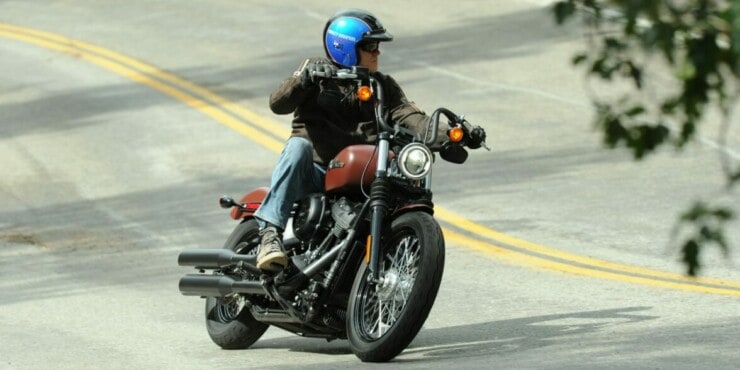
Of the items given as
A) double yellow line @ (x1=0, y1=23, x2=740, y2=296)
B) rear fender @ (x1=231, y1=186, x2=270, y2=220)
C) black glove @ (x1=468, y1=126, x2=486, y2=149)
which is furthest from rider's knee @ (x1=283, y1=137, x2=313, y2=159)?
double yellow line @ (x1=0, y1=23, x2=740, y2=296)

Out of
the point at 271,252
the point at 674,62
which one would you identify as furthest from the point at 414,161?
the point at 674,62

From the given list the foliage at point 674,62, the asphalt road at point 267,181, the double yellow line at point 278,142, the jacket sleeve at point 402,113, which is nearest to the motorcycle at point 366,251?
the jacket sleeve at point 402,113

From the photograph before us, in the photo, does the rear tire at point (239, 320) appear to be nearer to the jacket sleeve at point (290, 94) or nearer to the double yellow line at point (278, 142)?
the jacket sleeve at point (290, 94)

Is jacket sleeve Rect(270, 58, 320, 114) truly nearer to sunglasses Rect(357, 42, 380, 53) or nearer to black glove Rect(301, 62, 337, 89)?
black glove Rect(301, 62, 337, 89)

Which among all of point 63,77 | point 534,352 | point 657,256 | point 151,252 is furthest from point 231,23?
point 534,352

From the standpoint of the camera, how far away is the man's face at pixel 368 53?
346 inches

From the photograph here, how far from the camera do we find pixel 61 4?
3056cm

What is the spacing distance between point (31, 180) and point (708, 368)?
1042 centimetres

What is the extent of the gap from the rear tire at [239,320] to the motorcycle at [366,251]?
0.57ft

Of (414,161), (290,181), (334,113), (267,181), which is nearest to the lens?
(414,161)

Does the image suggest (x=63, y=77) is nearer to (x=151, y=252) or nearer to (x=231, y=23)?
(x=231, y=23)

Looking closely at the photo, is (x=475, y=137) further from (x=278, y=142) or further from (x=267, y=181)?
(x=278, y=142)

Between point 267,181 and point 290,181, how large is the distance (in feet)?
23.7

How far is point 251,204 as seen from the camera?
9.62 meters
